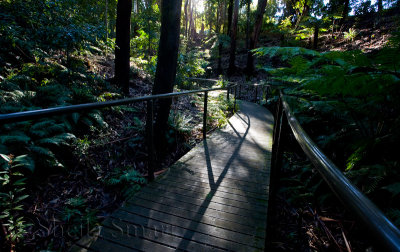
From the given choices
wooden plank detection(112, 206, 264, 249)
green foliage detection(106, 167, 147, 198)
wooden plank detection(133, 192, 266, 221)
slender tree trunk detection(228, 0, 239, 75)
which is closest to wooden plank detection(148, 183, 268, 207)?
wooden plank detection(133, 192, 266, 221)

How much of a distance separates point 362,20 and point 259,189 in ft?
77.7

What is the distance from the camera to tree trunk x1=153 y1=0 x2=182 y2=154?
4.18 m

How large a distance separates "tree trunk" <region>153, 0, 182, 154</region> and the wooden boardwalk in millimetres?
1183

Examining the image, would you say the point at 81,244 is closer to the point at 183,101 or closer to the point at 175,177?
the point at 175,177

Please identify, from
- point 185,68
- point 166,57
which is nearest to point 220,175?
point 166,57

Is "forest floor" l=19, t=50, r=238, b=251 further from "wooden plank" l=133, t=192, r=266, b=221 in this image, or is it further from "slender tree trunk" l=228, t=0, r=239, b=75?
"slender tree trunk" l=228, t=0, r=239, b=75

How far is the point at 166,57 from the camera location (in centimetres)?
435

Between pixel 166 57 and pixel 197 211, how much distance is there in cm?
319

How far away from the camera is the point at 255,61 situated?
65.7ft

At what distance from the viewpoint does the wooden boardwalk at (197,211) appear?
191cm

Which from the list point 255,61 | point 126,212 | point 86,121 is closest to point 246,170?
point 126,212

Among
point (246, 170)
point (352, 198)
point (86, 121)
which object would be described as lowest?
point (246, 170)

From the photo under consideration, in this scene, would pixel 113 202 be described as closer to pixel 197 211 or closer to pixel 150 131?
pixel 150 131

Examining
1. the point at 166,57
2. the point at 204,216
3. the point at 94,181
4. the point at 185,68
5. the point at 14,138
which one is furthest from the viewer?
the point at 185,68
